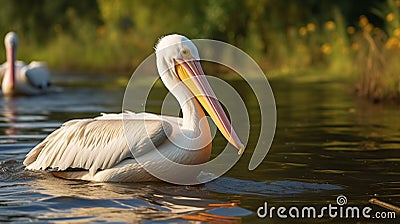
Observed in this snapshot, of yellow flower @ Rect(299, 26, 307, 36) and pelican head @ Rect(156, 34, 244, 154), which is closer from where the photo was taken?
pelican head @ Rect(156, 34, 244, 154)

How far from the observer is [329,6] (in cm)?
2250

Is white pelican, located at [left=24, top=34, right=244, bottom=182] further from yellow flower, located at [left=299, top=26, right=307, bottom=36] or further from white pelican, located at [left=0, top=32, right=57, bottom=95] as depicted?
yellow flower, located at [left=299, top=26, right=307, bottom=36]

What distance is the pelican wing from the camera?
654cm

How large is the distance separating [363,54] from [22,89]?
6073 millimetres

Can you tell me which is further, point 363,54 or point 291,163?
point 363,54

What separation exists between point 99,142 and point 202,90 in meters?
0.87

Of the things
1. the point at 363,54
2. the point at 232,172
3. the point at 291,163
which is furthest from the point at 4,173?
the point at 363,54

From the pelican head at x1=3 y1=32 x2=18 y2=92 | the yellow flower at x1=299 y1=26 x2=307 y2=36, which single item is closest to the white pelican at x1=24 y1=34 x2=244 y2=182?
the pelican head at x1=3 y1=32 x2=18 y2=92

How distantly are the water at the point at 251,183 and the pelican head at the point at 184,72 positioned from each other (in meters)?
0.64

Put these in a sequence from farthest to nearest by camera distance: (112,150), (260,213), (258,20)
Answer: (258,20), (112,150), (260,213)

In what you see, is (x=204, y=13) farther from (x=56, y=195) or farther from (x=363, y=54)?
(x=56, y=195)

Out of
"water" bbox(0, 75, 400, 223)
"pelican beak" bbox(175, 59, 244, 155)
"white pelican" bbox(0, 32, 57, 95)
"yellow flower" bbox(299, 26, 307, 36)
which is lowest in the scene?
"water" bbox(0, 75, 400, 223)

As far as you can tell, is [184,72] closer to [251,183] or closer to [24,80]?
[251,183]

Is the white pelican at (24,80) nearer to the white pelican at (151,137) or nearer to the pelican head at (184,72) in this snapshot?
the white pelican at (151,137)
